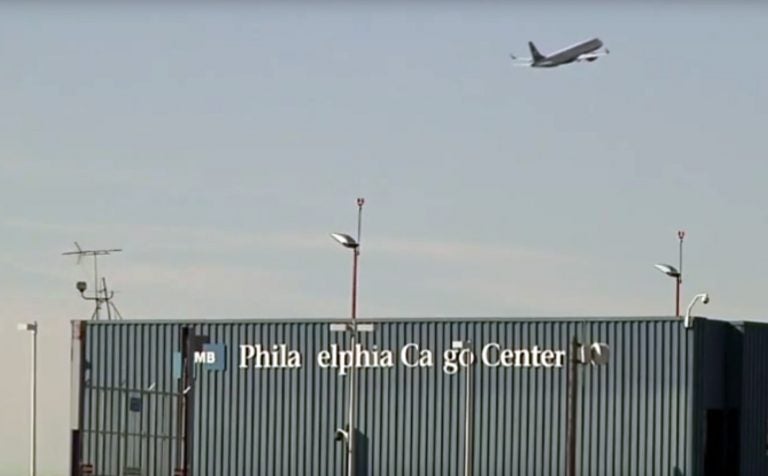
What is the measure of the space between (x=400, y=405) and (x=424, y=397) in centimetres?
66

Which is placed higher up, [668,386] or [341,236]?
[341,236]

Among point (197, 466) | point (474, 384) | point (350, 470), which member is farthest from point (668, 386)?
point (197, 466)

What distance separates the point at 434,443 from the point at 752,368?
26.4ft

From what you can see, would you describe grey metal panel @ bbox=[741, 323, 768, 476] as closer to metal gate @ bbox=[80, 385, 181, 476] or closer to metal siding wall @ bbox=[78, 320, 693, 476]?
metal siding wall @ bbox=[78, 320, 693, 476]

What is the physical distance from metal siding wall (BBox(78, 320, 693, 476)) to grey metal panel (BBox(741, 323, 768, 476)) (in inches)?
→ 116

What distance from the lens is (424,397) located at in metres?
52.1

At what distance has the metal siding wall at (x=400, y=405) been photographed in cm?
4962

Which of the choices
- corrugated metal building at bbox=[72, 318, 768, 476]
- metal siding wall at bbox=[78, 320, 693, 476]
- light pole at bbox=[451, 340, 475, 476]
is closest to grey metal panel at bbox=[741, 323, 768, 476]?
corrugated metal building at bbox=[72, 318, 768, 476]

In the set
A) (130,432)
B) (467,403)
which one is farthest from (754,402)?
(130,432)

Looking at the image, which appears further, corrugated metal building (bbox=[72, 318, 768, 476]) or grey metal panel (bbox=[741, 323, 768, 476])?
grey metal panel (bbox=[741, 323, 768, 476])

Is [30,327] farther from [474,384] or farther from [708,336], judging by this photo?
[708,336]

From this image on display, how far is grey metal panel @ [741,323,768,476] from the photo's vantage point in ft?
169

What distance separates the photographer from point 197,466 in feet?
179

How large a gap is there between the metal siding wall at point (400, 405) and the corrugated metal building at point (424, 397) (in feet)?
0.12
